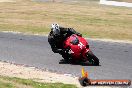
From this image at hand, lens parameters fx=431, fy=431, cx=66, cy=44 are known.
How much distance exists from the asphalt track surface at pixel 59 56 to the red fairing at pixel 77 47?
0.51 metres

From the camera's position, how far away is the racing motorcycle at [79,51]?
16.5 meters

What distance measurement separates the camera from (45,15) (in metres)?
42.2

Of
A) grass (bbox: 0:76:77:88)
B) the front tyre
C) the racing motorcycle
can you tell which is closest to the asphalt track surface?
the front tyre

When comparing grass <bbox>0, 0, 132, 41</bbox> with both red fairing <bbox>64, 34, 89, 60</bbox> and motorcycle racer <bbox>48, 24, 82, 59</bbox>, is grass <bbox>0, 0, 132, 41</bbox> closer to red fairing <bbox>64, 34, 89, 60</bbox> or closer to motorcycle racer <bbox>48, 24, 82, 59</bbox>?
motorcycle racer <bbox>48, 24, 82, 59</bbox>

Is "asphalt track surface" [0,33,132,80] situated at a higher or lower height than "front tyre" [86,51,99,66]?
lower

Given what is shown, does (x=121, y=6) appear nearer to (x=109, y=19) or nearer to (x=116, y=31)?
(x=109, y=19)

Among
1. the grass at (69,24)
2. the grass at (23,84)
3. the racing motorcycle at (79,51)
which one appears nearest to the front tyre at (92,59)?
the racing motorcycle at (79,51)

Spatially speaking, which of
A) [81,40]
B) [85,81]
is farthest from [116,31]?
[85,81]

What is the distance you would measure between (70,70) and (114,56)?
3522 mm

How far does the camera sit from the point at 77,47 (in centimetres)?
1659

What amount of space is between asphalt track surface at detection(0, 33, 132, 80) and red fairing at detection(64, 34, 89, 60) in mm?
512

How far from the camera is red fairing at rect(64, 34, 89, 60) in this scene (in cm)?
1655

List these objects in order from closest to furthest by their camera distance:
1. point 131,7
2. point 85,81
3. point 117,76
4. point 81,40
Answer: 1. point 85,81
2. point 117,76
3. point 81,40
4. point 131,7

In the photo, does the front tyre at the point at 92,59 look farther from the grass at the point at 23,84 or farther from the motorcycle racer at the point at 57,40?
the grass at the point at 23,84
